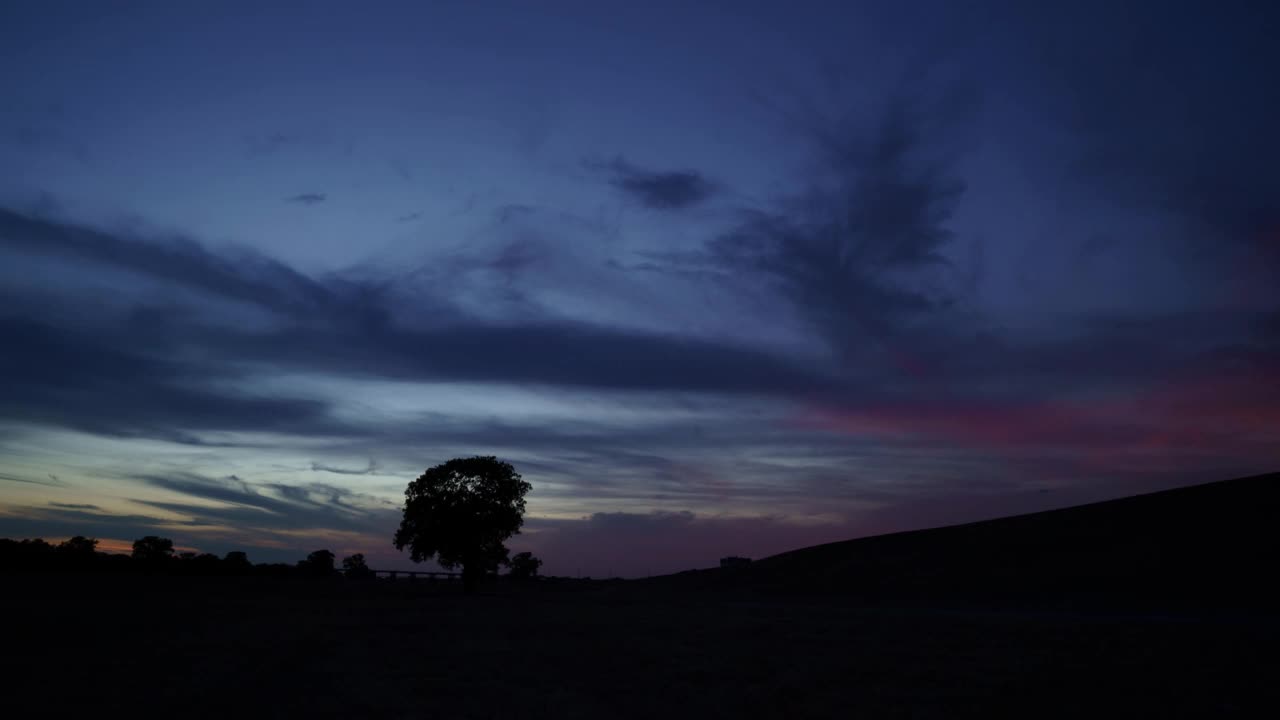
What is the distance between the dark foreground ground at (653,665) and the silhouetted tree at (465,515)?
23.8 metres

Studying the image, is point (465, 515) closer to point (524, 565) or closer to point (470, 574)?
point (470, 574)

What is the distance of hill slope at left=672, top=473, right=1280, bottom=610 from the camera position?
4369 cm

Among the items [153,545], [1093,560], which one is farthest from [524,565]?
[1093,560]

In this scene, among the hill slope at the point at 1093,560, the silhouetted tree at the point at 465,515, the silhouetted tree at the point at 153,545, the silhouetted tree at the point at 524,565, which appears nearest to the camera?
the hill slope at the point at 1093,560

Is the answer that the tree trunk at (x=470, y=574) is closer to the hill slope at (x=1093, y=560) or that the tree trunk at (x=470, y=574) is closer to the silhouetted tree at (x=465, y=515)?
the silhouetted tree at (x=465, y=515)

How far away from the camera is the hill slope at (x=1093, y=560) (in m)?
43.7

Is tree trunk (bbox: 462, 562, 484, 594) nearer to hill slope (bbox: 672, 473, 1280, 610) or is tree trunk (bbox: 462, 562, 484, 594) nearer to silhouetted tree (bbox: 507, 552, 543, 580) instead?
hill slope (bbox: 672, 473, 1280, 610)

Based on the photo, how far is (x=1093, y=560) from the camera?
5447 cm

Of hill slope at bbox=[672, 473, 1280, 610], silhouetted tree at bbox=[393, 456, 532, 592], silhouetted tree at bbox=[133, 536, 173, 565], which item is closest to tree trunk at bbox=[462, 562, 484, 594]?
silhouetted tree at bbox=[393, 456, 532, 592]

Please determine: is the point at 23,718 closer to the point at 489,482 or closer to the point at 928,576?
the point at 489,482

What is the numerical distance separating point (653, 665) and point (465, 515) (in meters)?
39.0

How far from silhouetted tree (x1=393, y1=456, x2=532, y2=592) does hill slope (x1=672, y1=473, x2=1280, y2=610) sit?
23589 millimetres

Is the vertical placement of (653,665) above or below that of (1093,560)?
below

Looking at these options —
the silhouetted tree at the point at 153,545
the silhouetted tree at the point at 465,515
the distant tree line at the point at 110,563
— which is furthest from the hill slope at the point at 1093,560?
the silhouetted tree at the point at 153,545
